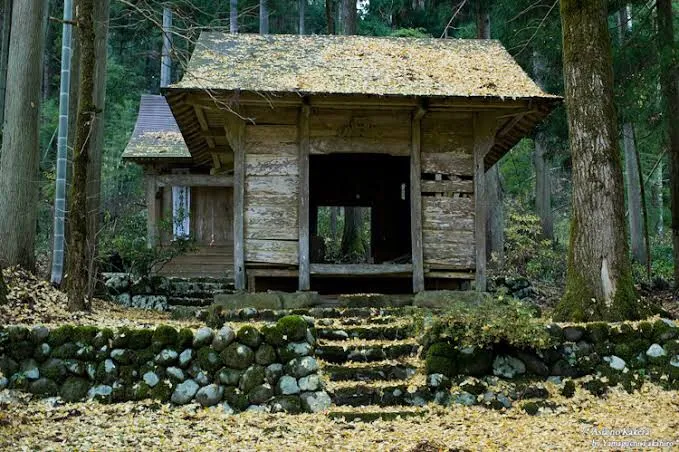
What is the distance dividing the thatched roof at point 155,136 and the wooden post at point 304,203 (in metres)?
6.01

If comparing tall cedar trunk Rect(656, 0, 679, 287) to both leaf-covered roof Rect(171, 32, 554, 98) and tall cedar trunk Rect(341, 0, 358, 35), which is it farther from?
tall cedar trunk Rect(341, 0, 358, 35)

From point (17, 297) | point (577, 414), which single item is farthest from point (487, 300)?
point (17, 297)

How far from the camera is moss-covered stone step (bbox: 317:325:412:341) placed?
24.7ft

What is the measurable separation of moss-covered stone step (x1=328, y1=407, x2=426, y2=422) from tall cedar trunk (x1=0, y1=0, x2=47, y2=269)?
656 centimetres

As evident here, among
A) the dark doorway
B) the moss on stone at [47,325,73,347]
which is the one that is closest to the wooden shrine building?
the moss on stone at [47,325,73,347]

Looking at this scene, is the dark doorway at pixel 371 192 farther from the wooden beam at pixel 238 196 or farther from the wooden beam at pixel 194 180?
the wooden beam at pixel 238 196

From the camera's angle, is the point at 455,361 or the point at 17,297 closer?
the point at 455,361

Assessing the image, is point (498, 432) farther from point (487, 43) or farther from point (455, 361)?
point (487, 43)

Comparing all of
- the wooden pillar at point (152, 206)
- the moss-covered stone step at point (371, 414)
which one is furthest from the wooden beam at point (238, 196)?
the wooden pillar at point (152, 206)

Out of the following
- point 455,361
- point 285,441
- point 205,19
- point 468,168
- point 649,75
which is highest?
point 205,19

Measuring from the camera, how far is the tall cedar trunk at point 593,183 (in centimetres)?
757

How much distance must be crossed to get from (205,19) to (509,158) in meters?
13.0

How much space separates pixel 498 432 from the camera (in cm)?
565

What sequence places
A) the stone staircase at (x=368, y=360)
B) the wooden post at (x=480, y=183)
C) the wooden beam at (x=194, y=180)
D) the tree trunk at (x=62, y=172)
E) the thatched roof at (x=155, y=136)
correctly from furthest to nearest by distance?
the thatched roof at (x=155, y=136) → the wooden beam at (x=194, y=180) → the wooden post at (x=480, y=183) → the tree trunk at (x=62, y=172) → the stone staircase at (x=368, y=360)
